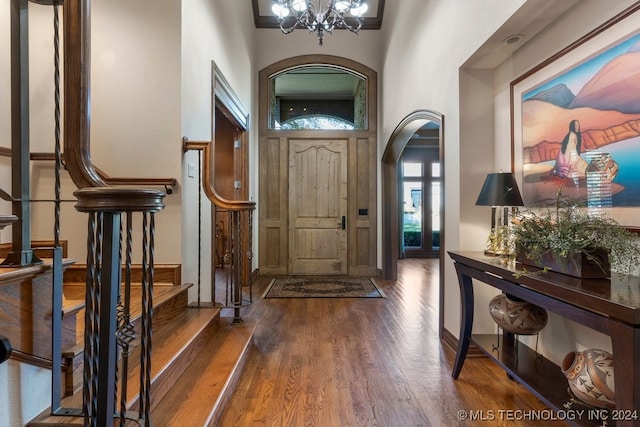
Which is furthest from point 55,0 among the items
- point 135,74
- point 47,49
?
point 47,49

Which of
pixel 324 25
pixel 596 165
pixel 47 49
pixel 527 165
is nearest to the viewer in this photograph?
pixel 596 165

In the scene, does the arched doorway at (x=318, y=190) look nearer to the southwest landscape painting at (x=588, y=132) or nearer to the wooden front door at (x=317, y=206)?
the wooden front door at (x=317, y=206)

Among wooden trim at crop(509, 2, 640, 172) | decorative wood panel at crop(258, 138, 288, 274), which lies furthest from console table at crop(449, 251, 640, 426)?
decorative wood panel at crop(258, 138, 288, 274)

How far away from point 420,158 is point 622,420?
26.2ft

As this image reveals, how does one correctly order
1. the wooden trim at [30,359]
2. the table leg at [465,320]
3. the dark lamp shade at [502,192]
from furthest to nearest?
the table leg at [465,320]
the dark lamp shade at [502,192]
the wooden trim at [30,359]

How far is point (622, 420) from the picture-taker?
112cm

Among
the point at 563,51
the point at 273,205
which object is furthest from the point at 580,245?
the point at 273,205

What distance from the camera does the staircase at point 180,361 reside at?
1.56 meters

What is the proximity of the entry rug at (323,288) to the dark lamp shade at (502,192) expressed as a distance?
8.60ft

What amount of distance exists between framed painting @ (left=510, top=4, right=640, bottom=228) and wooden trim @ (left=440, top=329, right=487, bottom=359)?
3.90 feet

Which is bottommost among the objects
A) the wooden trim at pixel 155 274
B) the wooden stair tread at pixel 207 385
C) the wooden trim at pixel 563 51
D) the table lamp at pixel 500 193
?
the wooden stair tread at pixel 207 385

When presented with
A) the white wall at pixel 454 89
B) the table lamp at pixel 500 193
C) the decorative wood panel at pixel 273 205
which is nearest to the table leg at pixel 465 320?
the table lamp at pixel 500 193

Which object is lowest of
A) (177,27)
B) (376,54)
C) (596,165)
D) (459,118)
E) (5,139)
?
(596,165)

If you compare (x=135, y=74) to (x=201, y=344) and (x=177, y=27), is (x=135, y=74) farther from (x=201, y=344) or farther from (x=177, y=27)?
(x=201, y=344)
